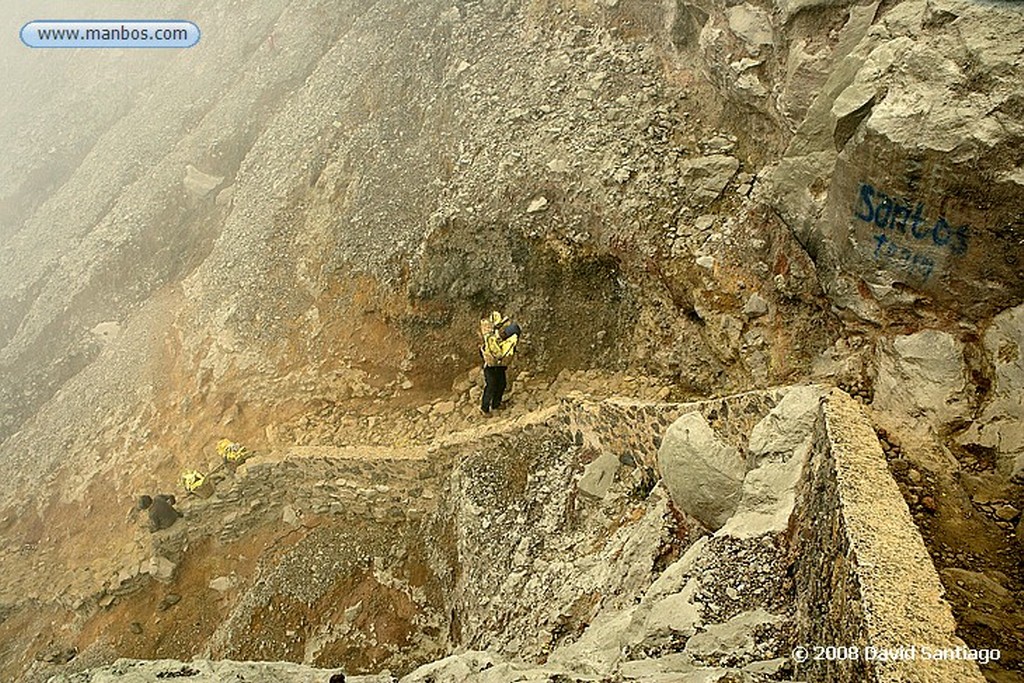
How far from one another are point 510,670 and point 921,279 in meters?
5.90

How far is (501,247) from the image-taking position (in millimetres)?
14289

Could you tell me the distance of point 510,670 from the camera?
6984 mm

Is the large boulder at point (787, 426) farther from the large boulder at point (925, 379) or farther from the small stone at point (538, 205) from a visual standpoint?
the small stone at point (538, 205)

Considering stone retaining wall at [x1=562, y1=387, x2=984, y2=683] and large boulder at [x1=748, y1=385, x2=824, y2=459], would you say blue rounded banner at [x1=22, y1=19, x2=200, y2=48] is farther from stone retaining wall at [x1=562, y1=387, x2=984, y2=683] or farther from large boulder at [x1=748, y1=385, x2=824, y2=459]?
stone retaining wall at [x1=562, y1=387, x2=984, y2=683]

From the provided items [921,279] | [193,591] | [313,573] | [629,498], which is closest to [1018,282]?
[921,279]

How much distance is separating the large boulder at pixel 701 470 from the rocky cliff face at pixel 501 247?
170mm

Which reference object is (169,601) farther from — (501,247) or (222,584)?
(501,247)

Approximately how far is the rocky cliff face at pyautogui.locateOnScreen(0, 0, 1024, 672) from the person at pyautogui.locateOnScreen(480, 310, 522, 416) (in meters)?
0.65

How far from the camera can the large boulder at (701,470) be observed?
298 inches

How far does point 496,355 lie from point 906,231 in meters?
6.89

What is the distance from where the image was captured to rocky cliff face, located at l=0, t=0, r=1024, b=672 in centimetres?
754

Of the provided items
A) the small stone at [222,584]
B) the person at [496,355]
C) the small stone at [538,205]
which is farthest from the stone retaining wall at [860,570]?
the small stone at [222,584]

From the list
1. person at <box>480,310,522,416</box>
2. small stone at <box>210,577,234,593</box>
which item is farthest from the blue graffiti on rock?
small stone at <box>210,577,234,593</box>

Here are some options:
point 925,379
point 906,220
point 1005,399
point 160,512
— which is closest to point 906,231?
point 906,220
